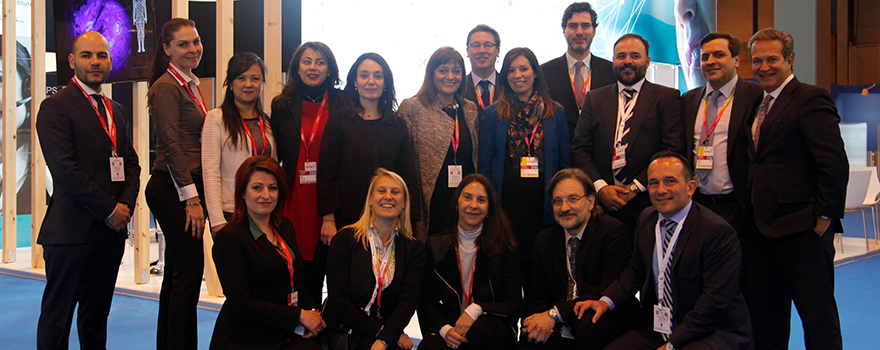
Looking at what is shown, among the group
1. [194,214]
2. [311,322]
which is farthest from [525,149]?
[194,214]

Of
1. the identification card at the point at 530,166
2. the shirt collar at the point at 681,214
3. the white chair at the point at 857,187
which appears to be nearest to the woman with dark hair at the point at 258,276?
the identification card at the point at 530,166

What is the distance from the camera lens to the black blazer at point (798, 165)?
2420 millimetres

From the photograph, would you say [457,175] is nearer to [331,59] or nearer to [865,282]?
[331,59]

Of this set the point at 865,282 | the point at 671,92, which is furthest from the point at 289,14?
the point at 865,282

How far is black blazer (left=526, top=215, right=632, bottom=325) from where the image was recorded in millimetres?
2613

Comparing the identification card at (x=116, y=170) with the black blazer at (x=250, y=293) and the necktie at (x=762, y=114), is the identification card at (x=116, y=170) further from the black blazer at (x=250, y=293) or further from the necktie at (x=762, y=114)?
the necktie at (x=762, y=114)

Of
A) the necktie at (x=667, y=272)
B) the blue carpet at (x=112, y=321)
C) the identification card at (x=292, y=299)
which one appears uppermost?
the necktie at (x=667, y=272)

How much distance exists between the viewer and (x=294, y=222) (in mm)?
2832

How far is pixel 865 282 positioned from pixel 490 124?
4298 millimetres

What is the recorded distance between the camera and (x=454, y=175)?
9.57ft

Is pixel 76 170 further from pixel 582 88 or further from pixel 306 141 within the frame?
pixel 582 88

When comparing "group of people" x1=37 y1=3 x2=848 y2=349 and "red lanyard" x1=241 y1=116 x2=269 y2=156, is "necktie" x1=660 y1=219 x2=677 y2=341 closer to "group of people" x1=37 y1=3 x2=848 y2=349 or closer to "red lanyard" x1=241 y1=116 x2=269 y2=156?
"group of people" x1=37 y1=3 x2=848 y2=349

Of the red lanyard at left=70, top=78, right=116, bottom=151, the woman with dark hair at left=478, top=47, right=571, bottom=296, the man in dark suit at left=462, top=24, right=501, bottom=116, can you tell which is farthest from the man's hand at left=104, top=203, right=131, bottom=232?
the man in dark suit at left=462, top=24, right=501, bottom=116

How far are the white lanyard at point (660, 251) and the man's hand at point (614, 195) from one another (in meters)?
0.35
